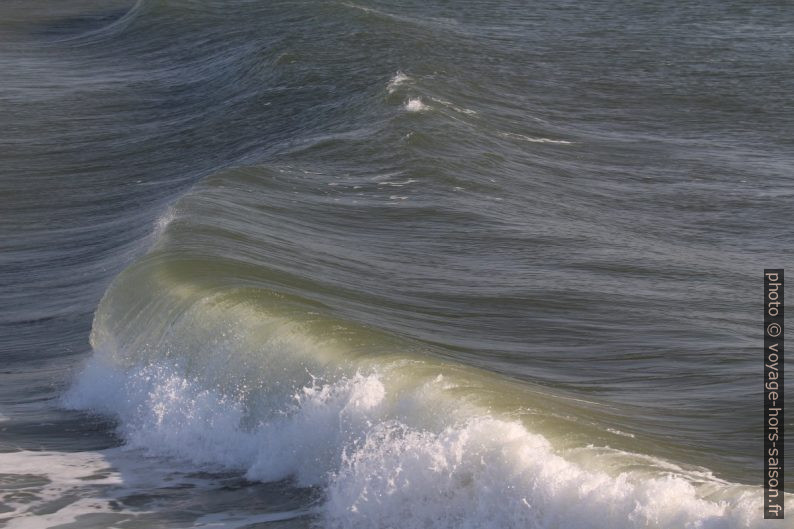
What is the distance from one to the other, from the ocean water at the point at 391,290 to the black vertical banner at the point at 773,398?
5.1 inches

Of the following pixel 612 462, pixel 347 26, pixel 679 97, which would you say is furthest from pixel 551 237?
pixel 347 26

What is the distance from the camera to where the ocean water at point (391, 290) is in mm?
10148

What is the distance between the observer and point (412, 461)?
9.93 meters

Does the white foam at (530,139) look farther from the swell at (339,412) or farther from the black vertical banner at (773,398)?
the black vertical banner at (773,398)

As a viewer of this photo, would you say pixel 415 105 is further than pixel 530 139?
Yes

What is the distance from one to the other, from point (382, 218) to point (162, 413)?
633 cm

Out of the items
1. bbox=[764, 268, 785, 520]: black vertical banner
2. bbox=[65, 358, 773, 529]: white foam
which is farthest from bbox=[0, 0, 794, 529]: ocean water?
bbox=[764, 268, 785, 520]: black vertical banner

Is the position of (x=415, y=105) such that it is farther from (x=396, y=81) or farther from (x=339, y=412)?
(x=339, y=412)

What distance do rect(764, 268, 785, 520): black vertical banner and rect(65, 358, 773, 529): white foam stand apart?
0.15m

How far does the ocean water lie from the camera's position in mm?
10148

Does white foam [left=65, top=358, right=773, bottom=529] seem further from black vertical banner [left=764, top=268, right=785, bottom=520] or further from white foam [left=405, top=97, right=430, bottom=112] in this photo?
white foam [left=405, top=97, right=430, bottom=112]

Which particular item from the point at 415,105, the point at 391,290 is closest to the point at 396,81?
the point at 415,105

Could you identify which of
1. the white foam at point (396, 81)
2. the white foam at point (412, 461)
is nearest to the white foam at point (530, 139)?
the white foam at point (396, 81)

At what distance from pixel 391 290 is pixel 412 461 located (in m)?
5.02
